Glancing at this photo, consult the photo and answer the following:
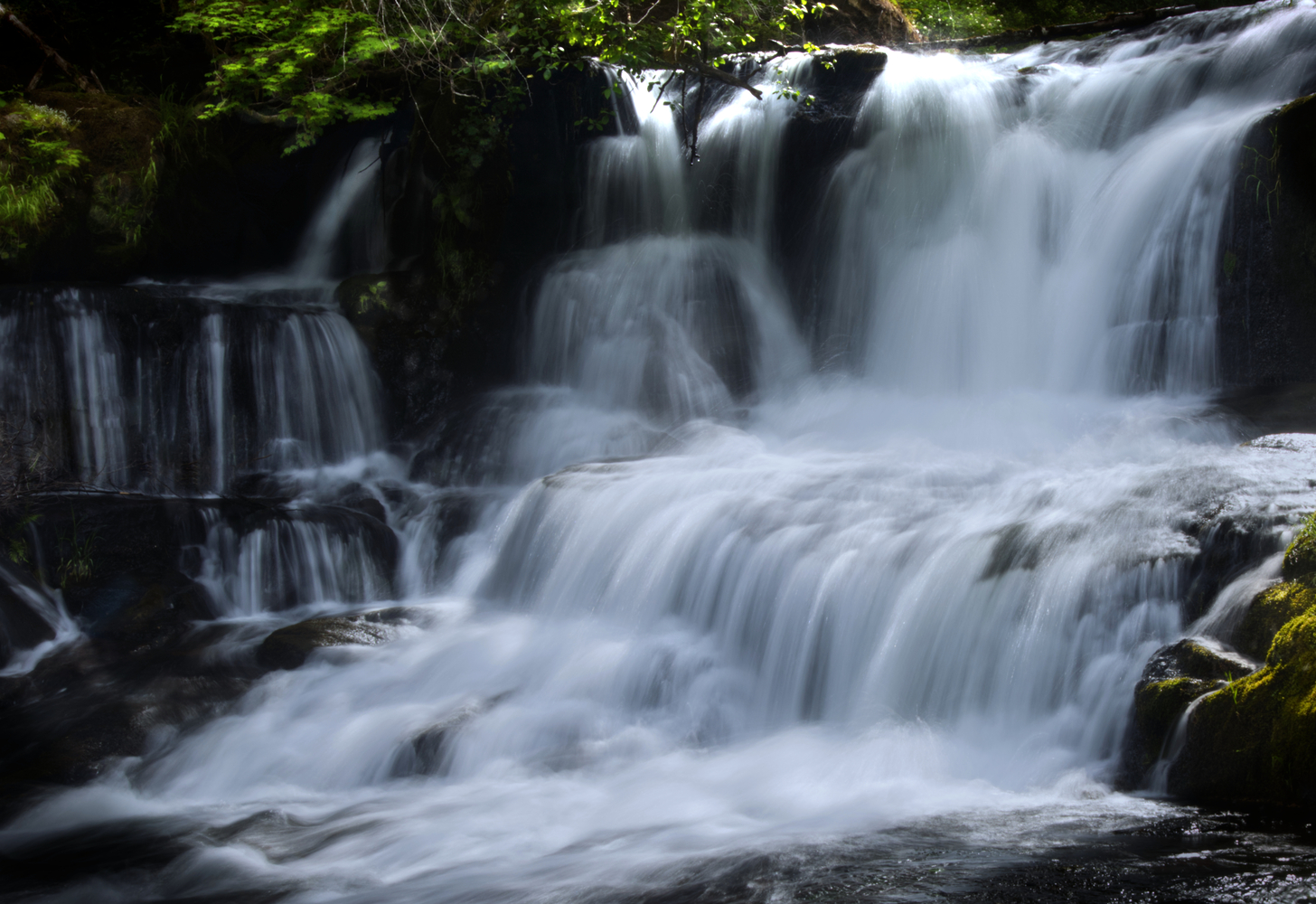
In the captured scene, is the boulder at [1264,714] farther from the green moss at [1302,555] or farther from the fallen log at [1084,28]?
the fallen log at [1084,28]

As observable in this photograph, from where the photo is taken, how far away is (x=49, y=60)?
1163 centimetres

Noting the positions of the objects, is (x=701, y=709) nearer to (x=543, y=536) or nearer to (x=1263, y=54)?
(x=543, y=536)

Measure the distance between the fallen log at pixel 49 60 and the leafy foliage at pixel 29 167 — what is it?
4.01ft

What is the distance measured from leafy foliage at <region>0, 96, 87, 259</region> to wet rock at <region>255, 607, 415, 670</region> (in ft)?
17.7

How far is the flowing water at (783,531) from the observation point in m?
4.23

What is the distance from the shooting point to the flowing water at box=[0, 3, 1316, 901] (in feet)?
13.9

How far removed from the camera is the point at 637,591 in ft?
21.7

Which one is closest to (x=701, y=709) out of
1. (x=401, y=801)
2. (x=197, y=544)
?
(x=401, y=801)

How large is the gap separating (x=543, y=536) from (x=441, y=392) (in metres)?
3.67

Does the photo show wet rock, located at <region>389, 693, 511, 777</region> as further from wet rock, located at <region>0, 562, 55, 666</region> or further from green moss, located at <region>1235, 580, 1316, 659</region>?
green moss, located at <region>1235, 580, 1316, 659</region>

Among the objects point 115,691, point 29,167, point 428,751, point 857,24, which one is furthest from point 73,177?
point 857,24

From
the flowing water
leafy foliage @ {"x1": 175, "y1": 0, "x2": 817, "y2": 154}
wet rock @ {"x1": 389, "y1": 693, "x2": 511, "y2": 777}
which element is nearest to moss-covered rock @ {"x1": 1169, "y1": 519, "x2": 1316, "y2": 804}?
the flowing water

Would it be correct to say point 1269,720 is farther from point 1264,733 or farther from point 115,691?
point 115,691

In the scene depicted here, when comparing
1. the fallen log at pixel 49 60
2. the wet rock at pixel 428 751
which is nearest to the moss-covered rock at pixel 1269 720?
the wet rock at pixel 428 751
